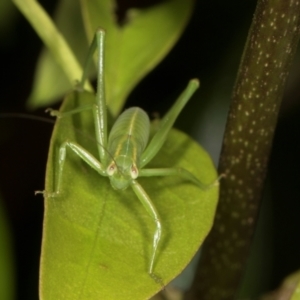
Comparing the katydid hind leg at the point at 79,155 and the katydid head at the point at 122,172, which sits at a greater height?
the katydid hind leg at the point at 79,155

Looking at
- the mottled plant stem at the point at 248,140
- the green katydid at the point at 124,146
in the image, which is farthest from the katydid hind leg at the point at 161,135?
the mottled plant stem at the point at 248,140

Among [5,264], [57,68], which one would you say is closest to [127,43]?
[57,68]

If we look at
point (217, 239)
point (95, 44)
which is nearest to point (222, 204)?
point (217, 239)

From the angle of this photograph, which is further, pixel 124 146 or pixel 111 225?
pixel 124 146

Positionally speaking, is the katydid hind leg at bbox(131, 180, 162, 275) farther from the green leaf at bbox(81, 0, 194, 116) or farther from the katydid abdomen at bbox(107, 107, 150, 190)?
the green leaf at bbox(81, 0, 194, 116)

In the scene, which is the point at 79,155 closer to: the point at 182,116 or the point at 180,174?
the point at 180,174

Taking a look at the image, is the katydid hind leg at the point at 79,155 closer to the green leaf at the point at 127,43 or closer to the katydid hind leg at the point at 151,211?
the katydid hind leg at the point at 151,211

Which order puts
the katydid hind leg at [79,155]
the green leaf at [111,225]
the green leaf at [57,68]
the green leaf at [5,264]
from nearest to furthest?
1. the green leaf at [111,225]
2. the katydid hind leg at [79,155]
3. the green leaf at [5,264]
4. the green leaf at [57,68]
